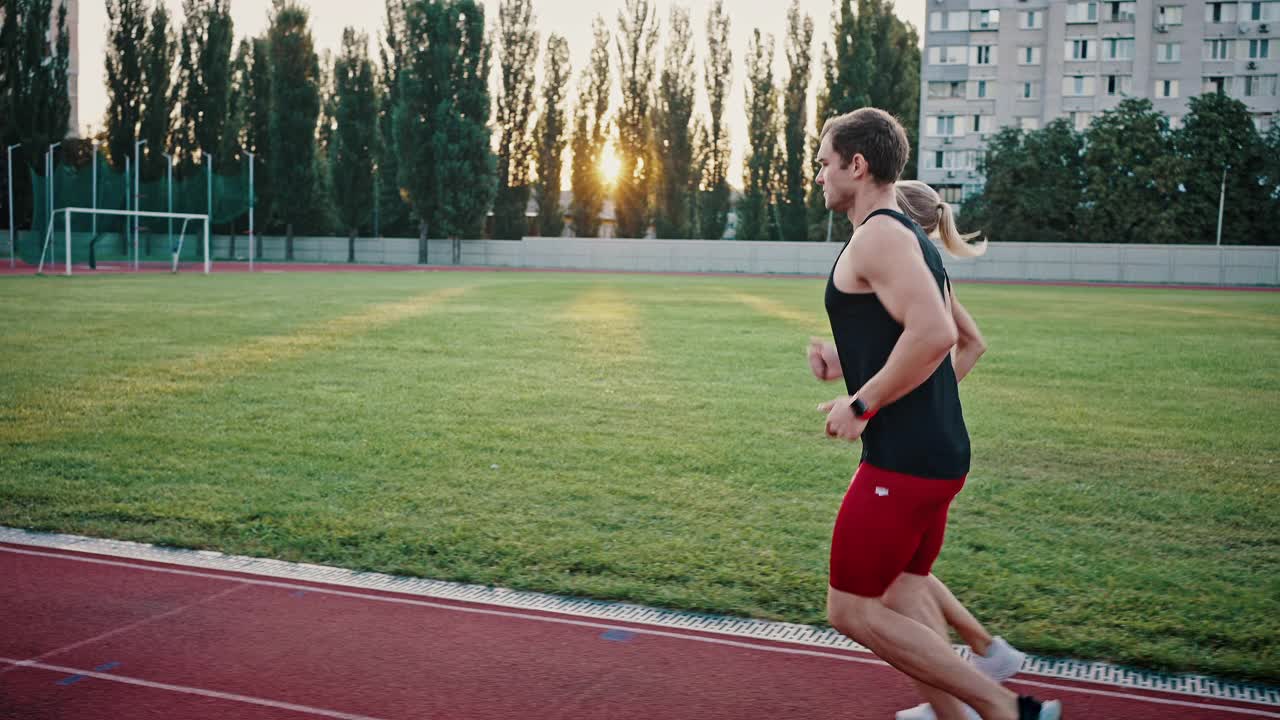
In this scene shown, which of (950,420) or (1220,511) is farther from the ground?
(950,420)

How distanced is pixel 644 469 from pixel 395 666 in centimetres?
362

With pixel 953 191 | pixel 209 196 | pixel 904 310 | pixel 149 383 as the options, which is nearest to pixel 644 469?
pixel 904 310

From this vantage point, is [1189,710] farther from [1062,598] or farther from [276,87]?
[276,87]

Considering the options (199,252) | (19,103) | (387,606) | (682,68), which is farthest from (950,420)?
(682,68)

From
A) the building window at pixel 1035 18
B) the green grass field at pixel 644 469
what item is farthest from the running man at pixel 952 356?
the building window at pixel 1035 18

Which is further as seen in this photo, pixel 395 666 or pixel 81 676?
pixel 395 666

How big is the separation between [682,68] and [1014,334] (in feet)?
165

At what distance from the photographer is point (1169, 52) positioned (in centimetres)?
7275

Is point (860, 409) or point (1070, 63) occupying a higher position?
point (1070, 63)

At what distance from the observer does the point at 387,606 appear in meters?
4.62

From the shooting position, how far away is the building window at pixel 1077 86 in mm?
73938

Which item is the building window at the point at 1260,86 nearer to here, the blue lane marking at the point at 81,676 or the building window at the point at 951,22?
the building window at the point at 951,22

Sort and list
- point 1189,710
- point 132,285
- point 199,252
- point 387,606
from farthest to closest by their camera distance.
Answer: point 199,252, point 132,285, point 387,606, point 1189,710

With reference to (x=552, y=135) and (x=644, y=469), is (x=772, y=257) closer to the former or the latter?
(x=552, y=135)
